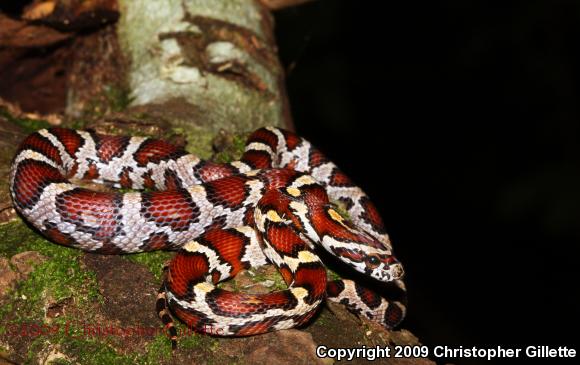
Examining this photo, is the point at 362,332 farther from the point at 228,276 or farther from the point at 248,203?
the point at 248,203

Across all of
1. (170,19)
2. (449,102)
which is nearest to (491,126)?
(449,102)

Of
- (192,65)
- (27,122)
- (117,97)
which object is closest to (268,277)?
(192,65)

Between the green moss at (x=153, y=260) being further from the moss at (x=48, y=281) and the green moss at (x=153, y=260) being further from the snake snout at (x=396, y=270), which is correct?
the snake snout at (x=396, y=270)

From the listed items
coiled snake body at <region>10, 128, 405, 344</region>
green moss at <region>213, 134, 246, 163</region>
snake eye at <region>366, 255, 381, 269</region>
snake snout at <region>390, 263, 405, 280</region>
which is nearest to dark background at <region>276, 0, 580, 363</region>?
snake snout at <region>390, 263, 405, 280</region>

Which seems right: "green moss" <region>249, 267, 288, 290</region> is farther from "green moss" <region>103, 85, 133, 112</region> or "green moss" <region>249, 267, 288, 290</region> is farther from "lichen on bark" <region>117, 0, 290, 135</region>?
"green moss" <region>103, 85, 133, 112</region>

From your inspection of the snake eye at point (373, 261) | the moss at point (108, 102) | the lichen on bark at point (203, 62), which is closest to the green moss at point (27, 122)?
the moss at point (108, 102)

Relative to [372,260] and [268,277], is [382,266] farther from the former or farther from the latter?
[268,277]
